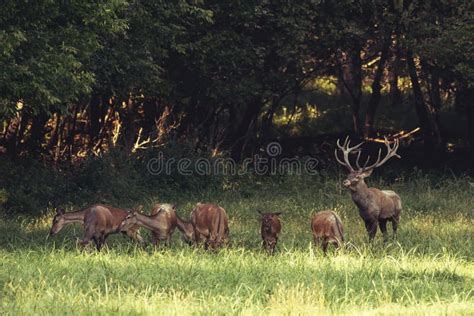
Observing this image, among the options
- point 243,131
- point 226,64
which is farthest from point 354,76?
point 226,64

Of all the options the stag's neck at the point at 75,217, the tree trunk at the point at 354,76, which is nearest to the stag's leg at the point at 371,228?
the stag's neck at the point at 75,217

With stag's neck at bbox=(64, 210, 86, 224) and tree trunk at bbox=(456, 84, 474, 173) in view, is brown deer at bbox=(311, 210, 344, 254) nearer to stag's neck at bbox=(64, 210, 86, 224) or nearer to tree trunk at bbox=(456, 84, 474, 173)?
stag's neck at bbox=(64, 210, 86, 224)

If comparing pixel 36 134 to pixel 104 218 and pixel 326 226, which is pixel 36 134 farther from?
pixel 326 226

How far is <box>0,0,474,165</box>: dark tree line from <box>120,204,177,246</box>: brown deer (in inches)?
235

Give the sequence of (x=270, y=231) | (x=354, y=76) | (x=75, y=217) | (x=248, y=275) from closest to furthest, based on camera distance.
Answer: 1. (x=248, y=275)
2. (x=270, y=231)
3. (x=75, y=217)
4. (x=354, y=76)

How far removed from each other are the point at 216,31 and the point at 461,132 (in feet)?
34.8

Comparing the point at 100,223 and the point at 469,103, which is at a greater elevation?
the point at 469,103

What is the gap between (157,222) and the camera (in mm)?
15148

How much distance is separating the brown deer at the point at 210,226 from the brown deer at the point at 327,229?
1359 mm

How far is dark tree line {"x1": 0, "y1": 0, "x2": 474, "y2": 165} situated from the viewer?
871 inches

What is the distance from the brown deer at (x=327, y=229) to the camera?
14.5m

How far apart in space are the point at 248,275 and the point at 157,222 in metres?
3.75

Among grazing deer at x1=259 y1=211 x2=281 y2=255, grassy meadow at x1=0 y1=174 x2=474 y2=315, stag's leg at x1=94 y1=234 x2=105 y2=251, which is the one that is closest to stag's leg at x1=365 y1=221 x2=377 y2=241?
grassy meadow at x1=0 y1=174 x2=474 y2=315

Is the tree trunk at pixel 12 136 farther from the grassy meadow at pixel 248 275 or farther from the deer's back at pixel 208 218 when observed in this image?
the deer's back at pixel 208 218
